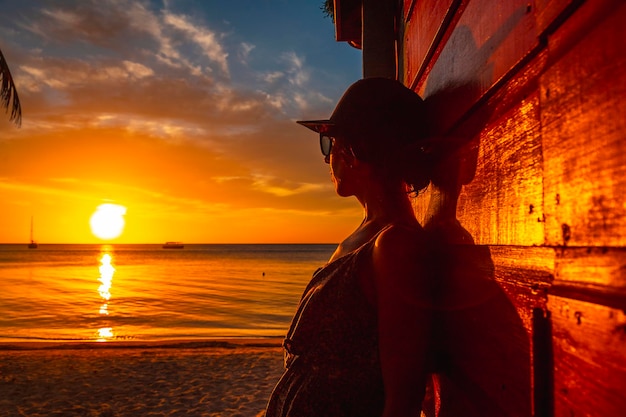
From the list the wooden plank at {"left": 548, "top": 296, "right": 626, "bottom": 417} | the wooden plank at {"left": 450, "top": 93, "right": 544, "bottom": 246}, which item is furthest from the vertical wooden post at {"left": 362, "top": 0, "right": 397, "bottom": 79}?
the wooden plank at {"left": 548, "top": 296, "right": 626, "bottom": 417}

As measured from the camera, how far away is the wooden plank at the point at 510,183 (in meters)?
0.91

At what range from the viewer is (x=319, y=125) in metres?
2.01

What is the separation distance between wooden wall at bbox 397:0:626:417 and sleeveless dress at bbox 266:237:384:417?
46 cm

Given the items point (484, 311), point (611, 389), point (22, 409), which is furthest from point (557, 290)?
point (22, 409)

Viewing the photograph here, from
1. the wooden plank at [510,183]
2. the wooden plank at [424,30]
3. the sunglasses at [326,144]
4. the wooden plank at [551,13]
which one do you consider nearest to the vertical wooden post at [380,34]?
the wooden plank at [424,30]

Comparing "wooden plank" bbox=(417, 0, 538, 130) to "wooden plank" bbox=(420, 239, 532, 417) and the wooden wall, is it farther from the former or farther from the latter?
"wooden plank" bbox=(420, 239, 532, 417)

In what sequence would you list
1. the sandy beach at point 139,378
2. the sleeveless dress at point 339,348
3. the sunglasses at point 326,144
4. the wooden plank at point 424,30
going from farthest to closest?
the sandy beach at point 139,378, the sunglasses at point 326,144, the wooden plank at point 424,30, the sleeveless dress at point 339,348

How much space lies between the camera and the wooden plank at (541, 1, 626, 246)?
0.61 meters

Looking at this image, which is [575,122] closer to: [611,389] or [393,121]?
[611,389]

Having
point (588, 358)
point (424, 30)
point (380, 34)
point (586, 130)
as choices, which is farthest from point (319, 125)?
point (380, 34)

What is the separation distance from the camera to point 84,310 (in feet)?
70.4

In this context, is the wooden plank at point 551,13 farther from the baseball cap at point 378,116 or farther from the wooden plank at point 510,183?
the baseball cap at point 378,116

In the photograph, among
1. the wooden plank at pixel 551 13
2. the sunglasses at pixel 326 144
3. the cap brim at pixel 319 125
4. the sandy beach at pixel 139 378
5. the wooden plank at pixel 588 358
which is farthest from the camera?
the sandy beach at pixel 139 378

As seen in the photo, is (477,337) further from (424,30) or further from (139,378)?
(139,378)
